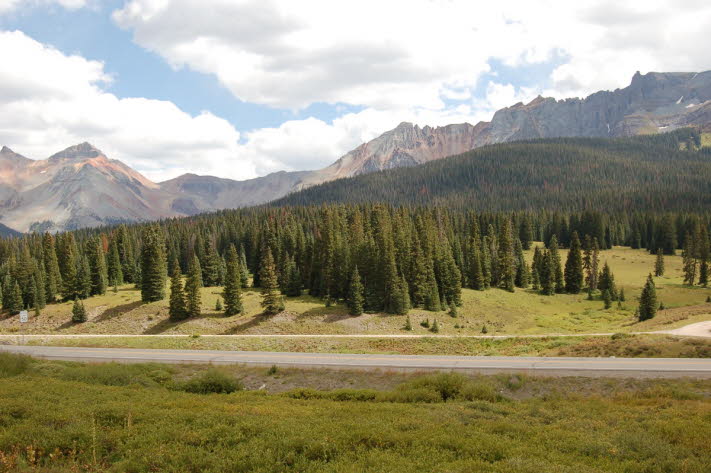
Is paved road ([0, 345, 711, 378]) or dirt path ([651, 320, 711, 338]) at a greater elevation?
paved road ([0, 345, 711, 378])

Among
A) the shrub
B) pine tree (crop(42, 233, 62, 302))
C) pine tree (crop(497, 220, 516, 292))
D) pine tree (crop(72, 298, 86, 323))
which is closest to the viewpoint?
the shrub

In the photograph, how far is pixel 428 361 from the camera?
3069 centimetres

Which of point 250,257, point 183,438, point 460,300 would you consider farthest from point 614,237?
point 183,438

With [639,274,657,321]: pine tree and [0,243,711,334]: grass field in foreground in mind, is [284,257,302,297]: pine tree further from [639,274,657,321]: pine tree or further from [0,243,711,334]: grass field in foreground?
[639,274,657,321]: pine tree

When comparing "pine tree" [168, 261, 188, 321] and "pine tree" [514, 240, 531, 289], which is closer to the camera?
"pine tree" [168, 261, 188, 321]

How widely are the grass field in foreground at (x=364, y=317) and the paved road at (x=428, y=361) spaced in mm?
26473

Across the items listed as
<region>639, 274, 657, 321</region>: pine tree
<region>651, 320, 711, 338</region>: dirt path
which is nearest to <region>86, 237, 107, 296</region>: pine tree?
<region>651, 320, 711, 338</region>: dirt path

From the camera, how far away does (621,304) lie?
86312mm

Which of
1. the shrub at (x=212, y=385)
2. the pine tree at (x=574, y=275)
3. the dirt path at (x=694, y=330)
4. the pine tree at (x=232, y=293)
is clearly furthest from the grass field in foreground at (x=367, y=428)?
the pine tree at (x=574, y=275)

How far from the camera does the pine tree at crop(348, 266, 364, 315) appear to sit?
71.2 m

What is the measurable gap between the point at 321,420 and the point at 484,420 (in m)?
6.09

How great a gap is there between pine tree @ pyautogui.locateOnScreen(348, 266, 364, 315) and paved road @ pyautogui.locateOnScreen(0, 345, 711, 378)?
35.0 meters

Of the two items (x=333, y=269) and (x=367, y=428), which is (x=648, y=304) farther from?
(x=367, y=428)

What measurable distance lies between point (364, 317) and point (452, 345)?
28.3 meters
